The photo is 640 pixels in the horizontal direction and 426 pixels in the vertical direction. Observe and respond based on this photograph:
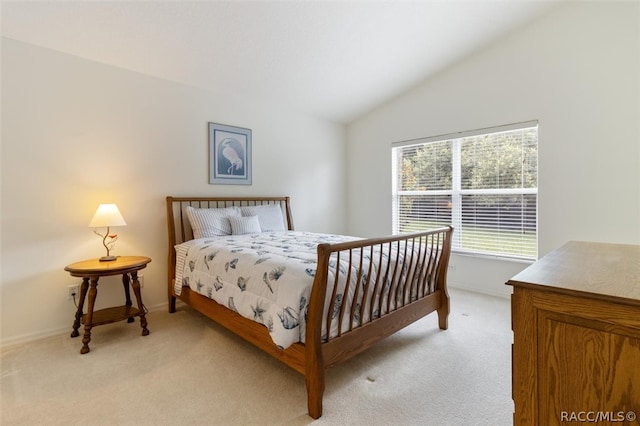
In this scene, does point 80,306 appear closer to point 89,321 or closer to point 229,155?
point 89,321

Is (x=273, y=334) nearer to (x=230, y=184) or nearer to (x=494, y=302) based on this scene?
(x=230, y=184)

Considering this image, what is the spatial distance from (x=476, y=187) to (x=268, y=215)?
8.22 ft

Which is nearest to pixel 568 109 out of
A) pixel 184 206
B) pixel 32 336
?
pixel 184 206

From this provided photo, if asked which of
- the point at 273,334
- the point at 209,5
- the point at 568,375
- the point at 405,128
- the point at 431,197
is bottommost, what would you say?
the point at 273,334

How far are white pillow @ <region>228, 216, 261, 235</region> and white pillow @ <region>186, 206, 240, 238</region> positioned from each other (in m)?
0.05

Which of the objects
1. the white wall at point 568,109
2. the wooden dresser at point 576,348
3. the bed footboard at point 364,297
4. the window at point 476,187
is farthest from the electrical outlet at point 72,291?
the white wall at point 568,109

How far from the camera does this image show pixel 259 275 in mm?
1926

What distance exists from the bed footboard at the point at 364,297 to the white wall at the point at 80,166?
1.90 meters

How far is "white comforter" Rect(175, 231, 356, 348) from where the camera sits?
1.65 meters

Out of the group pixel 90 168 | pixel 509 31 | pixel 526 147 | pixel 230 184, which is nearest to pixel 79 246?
pixel 90 168

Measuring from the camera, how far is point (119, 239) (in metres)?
2.92

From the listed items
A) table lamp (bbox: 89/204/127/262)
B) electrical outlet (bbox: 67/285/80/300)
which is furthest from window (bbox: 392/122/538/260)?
electrical outlet (bbox: 67/285/80/300)

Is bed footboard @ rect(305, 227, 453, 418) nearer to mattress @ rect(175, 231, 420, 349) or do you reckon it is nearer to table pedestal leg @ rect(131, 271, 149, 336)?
mattress @ rect(175, 231, 420, 349)

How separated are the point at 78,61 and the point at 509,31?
4.20 metres
